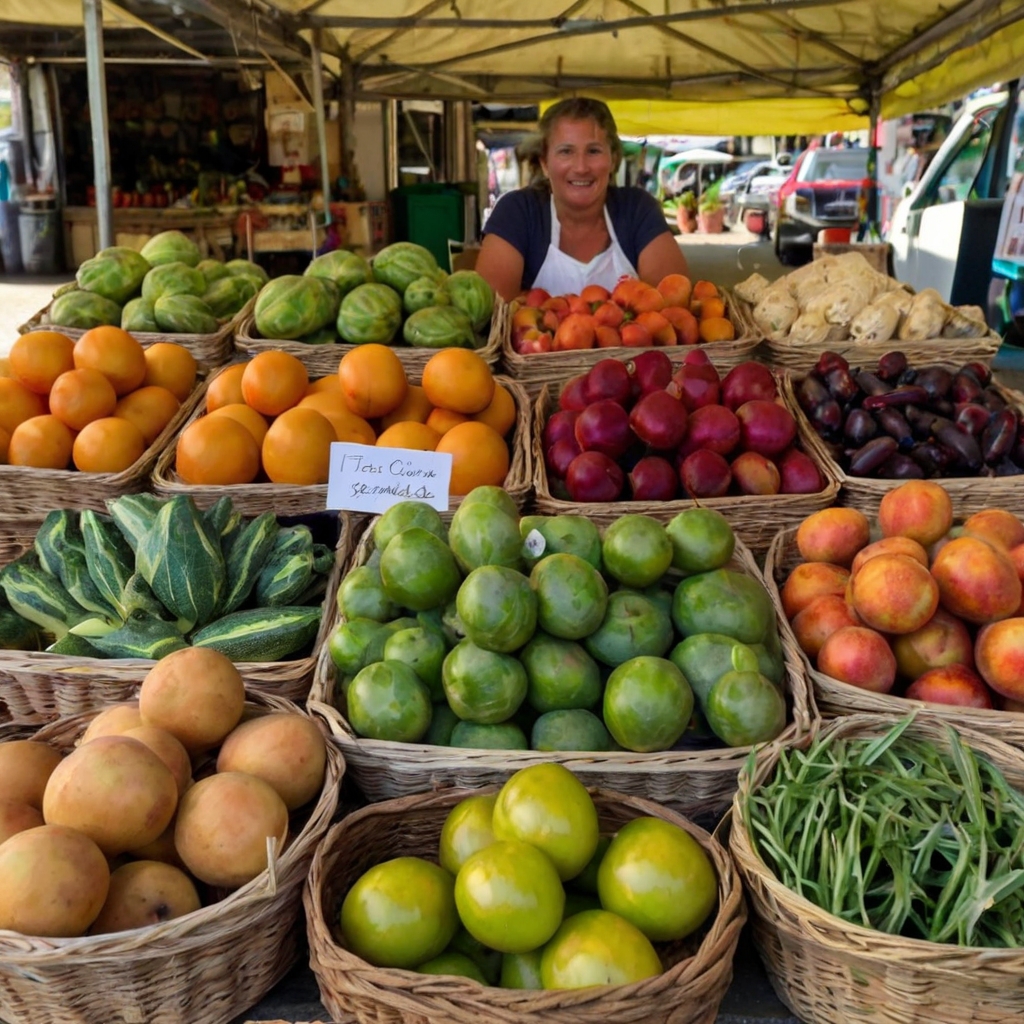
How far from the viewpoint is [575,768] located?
4.70 ft

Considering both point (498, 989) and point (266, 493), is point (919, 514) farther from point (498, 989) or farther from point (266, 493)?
point (266, 493)

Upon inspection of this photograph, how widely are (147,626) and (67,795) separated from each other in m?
0.55

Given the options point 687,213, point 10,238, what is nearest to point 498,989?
point 10,238

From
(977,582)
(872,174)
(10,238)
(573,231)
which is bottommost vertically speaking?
(977,582)

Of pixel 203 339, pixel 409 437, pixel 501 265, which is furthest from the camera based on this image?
pixel 501 265

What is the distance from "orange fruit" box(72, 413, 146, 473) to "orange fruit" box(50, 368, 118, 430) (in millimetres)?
49

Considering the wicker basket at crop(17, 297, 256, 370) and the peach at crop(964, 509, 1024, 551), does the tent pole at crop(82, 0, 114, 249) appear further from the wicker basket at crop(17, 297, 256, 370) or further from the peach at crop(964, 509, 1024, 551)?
the peach at crop(964, 509, 1024, 551)

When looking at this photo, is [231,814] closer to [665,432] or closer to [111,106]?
[665,432]

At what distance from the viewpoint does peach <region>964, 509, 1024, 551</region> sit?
72.4 inches

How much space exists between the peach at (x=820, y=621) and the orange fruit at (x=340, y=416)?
→ 113cm

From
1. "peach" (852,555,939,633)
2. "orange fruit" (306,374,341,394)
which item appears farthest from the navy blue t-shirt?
"peach" (852,555,939,633)

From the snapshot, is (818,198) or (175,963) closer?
(175,963)

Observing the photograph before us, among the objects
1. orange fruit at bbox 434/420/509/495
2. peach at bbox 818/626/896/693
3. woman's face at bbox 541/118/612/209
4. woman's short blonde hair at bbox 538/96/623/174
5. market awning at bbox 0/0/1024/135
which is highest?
market awning at bbox 0/0/1024/135

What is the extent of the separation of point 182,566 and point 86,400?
815 mm
